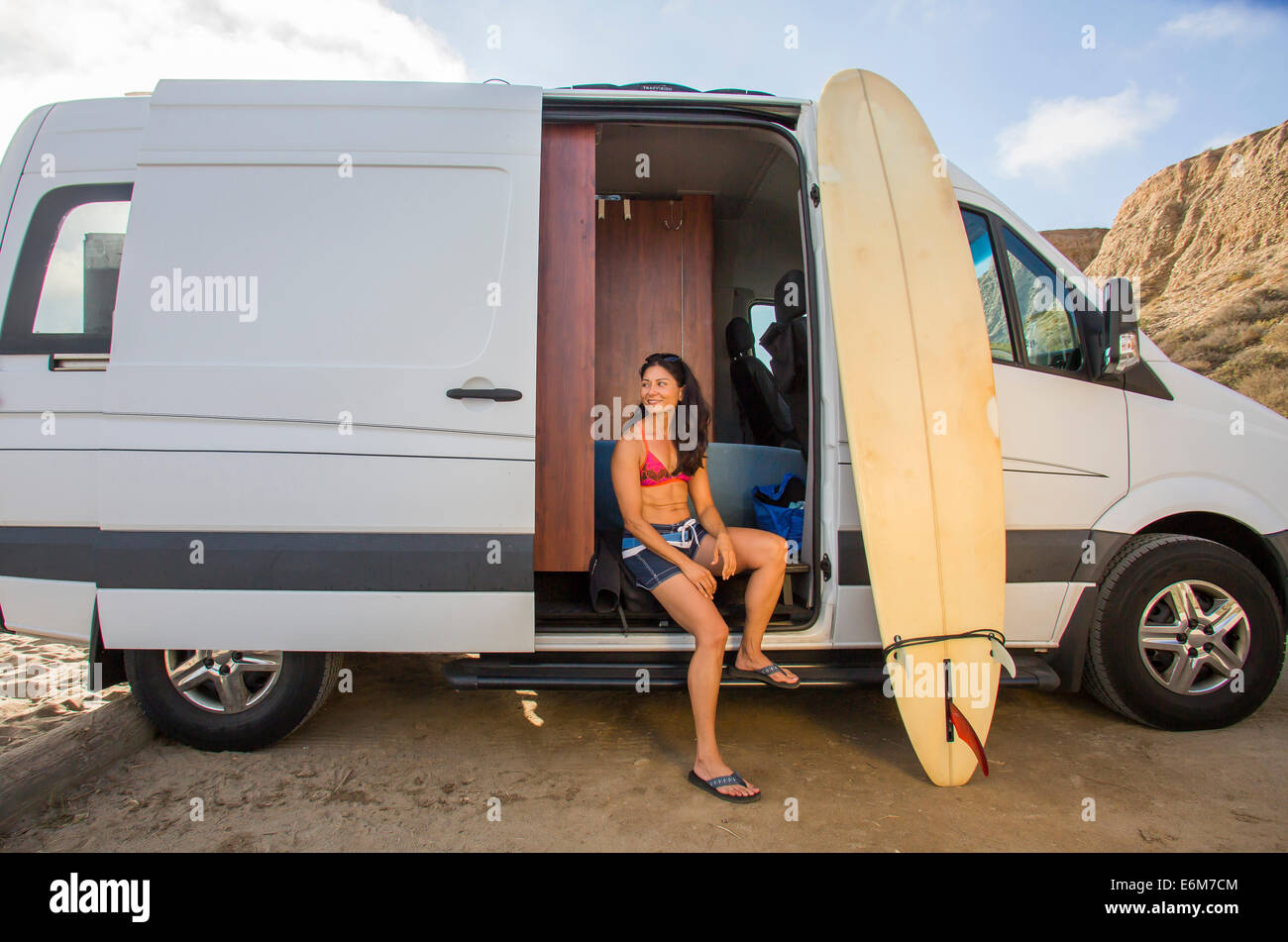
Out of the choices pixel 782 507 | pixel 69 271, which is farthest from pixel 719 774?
pixel 69 271

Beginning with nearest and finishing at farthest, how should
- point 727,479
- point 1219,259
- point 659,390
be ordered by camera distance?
point 659,390, point 727,479, point 1219,259

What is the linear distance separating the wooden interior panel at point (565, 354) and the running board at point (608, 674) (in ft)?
1.18

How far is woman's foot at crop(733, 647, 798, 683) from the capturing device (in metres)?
2.66

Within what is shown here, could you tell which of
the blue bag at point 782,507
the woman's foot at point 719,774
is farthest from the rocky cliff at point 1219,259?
the woman's foot at point 719,774

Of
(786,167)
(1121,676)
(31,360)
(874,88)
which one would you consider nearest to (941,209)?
(874,88)

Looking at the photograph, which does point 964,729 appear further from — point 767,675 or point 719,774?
point 719,774

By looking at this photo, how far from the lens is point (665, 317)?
492 centimetres

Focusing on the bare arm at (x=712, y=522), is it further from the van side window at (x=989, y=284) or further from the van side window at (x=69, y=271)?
the van side window at (x=69, y=271)

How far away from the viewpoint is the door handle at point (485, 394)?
2553 millimetres

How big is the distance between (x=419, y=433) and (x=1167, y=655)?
305 centimetres

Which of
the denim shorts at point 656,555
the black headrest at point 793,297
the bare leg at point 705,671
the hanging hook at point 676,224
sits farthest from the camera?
the hanging hook at point 676,224

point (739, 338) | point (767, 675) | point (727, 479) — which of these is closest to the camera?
point (767, 675)

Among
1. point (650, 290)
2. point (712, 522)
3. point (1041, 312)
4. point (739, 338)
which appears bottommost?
point (712, 522)

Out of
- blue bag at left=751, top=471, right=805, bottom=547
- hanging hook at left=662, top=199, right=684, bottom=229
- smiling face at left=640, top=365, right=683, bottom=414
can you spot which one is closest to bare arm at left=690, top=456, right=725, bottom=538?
smiling face at left=640, top=365, right=683, bottom=414
